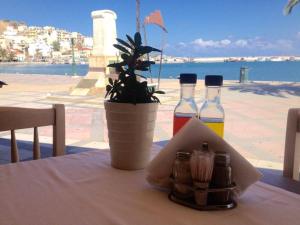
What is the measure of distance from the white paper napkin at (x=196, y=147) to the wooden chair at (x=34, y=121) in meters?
0.54

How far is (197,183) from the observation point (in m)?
0.49

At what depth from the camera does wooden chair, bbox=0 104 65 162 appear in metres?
0.93

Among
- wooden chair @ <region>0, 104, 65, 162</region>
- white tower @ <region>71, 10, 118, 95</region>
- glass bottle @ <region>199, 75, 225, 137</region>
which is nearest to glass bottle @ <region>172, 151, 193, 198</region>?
glass bottle @ <region>199, 75, 225, 137</region>

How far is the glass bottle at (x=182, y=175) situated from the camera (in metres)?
0.51

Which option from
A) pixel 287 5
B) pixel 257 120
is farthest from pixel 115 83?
pixel 287 5

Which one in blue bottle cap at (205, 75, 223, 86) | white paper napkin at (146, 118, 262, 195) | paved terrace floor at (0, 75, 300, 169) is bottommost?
paved terrace floor at (0, 75, 300, 169)

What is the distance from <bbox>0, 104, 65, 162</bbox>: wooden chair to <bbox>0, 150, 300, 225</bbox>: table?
256 mm

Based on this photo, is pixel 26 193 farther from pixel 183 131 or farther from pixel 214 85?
pixel 214 85

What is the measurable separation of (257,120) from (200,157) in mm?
4230

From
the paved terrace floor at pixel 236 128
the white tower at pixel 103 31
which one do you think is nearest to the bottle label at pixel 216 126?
the paved terrace floor at pixel 236 128

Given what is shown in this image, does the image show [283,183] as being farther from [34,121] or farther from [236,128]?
[236,128]

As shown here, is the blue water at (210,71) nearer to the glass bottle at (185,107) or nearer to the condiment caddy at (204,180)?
the glass bottle at (185,107)

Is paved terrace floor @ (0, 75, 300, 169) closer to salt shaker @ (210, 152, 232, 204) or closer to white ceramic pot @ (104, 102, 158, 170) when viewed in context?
white ceramic pot @ (104, 102, 158, 170)

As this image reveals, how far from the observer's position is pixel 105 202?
1.75 ft
